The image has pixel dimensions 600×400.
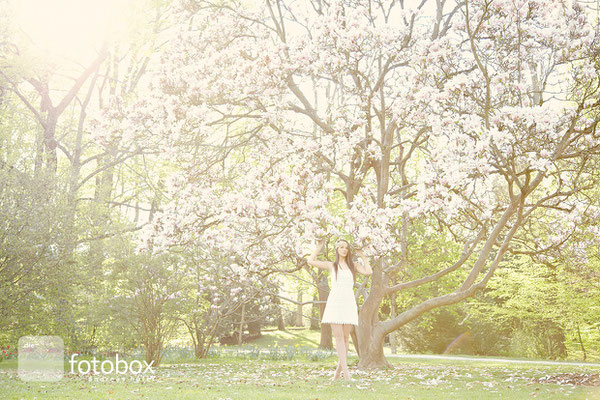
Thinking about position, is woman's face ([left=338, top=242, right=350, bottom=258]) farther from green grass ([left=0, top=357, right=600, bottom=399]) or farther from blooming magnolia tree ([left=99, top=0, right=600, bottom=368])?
green grass ([left=0, top=357, right=600, bottom=399])

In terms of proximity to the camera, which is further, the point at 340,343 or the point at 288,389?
the point at 288,389

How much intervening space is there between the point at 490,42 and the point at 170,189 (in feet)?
24.3

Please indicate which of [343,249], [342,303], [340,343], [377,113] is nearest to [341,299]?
[342,303]

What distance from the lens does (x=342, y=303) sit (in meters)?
8.20

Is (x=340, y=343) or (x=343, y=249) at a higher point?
(x=343, y=249)

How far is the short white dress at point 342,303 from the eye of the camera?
815 cm

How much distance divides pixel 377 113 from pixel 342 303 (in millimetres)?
5814

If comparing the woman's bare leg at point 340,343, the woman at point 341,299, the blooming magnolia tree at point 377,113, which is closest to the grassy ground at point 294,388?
the woman's bare leg at point 340,343

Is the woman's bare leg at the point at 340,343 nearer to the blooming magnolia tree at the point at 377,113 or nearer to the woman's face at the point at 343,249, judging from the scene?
the woman's face at the point at 343,249

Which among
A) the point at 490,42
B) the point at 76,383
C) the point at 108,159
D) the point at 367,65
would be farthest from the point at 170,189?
the point at 108,159

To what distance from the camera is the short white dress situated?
26.7 ft

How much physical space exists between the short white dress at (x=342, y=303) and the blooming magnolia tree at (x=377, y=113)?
1090 mm

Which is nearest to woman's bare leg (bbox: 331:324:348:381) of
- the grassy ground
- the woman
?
the woman

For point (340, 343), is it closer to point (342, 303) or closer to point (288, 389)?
point (342, 303)
